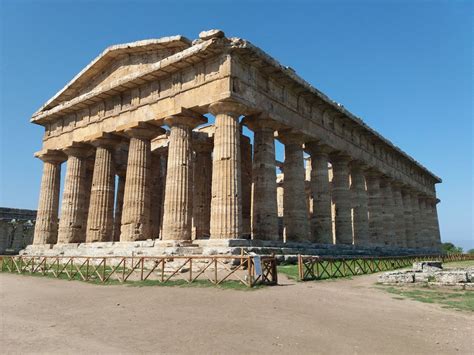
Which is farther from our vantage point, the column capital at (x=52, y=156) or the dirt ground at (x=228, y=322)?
the column capital at (x=52, y=156)

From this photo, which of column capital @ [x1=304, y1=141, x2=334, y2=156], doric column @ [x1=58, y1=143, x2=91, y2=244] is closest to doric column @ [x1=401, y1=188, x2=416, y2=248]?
column capital @ [x1=304, y1=141, x2=334, y2=156]

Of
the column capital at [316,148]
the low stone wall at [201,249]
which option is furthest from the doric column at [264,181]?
the column capital at [316,148]

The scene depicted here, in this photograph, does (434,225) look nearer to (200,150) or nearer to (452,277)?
(200,150)

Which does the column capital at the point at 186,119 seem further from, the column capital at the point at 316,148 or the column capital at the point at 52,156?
the column capital at the point at 52,156

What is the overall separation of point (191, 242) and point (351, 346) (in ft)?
39.8

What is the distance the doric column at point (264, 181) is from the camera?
1844cm

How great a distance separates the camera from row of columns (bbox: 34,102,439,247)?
673 inches

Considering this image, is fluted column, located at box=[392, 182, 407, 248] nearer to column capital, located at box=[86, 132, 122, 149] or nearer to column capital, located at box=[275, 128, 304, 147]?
column capital, located at box=[275, 128, 304, 147]

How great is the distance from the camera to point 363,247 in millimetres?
25312

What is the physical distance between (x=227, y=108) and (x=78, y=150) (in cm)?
1253

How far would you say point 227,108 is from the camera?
17062 mm

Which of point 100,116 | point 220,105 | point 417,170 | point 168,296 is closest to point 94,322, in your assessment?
point 168,296

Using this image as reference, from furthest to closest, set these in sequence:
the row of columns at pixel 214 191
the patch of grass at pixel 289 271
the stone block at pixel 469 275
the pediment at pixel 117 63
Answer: the pediment at pixel 117 63, the row of columns at pixel 214 191, the patch of grass at pixel 289 271, the stone block at pixel 469 275

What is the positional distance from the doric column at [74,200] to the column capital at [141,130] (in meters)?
5.01
